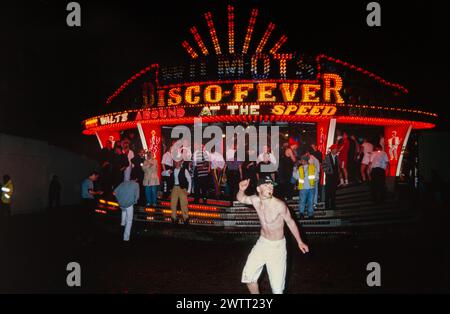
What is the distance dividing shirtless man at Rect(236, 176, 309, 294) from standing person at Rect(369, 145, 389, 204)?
27.8 feet

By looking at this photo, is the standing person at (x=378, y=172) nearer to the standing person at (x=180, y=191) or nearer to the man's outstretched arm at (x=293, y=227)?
the standing person at (x=180, y=191)

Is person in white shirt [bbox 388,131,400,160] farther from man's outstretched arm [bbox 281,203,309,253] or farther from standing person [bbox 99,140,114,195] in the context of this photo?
man's outstretched arm [bbox 281,203,309,253]

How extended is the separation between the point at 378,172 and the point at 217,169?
19.1 ft

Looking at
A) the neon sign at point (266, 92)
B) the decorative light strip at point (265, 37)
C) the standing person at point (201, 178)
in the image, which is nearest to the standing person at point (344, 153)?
the neon sign at point (266, 92)

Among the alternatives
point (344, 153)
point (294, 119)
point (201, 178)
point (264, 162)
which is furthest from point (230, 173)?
point (344, 153)

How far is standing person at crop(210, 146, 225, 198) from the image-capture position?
15742 mm

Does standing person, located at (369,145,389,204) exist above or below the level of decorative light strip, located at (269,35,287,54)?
below

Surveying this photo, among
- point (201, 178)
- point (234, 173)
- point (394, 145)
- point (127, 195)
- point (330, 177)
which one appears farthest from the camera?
point (394, 145)

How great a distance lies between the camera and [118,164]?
15.5m

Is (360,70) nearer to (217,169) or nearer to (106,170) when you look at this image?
(217,169)

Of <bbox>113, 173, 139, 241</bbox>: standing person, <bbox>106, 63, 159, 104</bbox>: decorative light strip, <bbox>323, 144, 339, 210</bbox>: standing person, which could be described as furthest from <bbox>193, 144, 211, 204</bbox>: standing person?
<bbox>106, 63, 159, 104</bbox>: decorative light strip

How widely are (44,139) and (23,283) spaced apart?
15.3 m

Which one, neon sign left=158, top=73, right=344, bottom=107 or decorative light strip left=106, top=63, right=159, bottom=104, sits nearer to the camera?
neon sign left=158, top=73, right=344, bottom=107

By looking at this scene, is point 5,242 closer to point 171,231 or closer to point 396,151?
point 171,231
